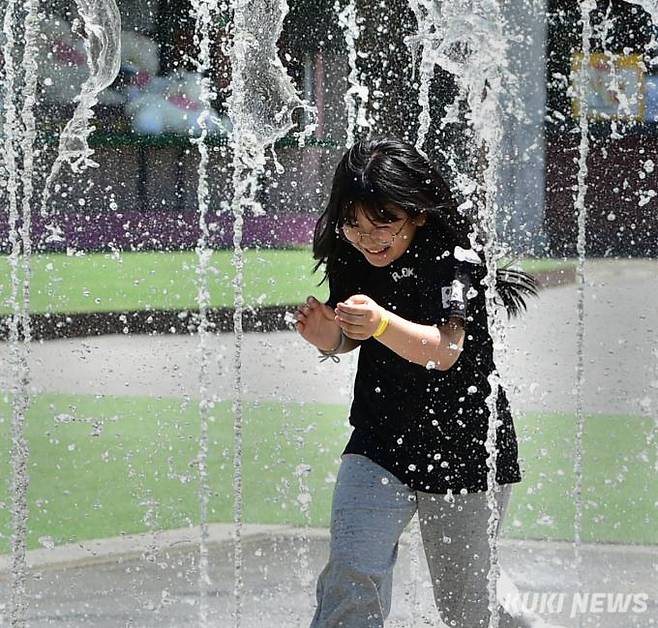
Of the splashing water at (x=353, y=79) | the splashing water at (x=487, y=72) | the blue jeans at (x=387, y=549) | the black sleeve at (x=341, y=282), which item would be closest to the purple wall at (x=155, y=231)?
the splashing water at (x=353, y=79)

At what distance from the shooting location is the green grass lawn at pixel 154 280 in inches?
447

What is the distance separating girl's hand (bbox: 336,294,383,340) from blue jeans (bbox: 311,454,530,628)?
1.01 feet

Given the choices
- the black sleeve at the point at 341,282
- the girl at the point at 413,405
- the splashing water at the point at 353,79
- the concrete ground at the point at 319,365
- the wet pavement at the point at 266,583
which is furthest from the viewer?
the splashing water at the point at 353,79

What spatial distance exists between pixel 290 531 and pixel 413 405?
1999mm

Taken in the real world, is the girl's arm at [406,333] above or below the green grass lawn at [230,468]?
above

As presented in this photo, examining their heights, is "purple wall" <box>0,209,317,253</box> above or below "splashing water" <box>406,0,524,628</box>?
below

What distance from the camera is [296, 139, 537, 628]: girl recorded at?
106 inches

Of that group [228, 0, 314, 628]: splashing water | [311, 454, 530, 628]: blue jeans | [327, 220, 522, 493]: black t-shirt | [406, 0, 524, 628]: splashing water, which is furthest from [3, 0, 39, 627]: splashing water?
[406, 0, 524, 628]: splashing water

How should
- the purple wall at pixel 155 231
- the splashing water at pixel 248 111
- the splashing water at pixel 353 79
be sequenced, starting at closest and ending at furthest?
the splashing water at pixel 248 111, the splashing water at pixel 353 79, the purple wall at pixel 155 231

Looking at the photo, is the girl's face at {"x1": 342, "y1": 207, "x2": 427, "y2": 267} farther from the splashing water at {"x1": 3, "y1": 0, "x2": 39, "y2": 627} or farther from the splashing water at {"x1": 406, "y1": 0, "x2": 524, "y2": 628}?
the splashing water at {"x1": 3, "y1": 0, "x2": 39, "y2": 627}

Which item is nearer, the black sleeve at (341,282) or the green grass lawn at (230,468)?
the black sleeve at (341,282)

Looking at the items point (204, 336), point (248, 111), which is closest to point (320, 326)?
point (204, 336)

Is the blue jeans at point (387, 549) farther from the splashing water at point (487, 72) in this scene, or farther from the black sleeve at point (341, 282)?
the black sleeve at point (341, 282)

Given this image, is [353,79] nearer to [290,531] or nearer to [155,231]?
[155,231]
